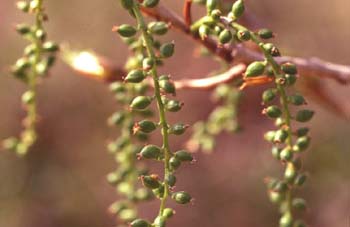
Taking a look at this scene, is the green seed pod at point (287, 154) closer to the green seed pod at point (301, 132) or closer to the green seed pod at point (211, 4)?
the green seed pod at point (301, 132)

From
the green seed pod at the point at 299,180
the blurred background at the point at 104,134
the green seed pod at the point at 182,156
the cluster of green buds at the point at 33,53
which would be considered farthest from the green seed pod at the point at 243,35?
the blurred background at the point at 104,134

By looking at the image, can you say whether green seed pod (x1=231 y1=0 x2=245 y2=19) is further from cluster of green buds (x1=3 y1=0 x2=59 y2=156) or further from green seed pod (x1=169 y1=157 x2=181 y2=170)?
cluster of green buds (x1=3 y1=0 x2=59 y2=156)

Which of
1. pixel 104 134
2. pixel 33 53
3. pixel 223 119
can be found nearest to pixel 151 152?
pixel 33 53

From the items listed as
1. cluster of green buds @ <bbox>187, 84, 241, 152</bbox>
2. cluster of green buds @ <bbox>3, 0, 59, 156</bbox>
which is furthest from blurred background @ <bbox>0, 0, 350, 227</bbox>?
cluster of green buds @ <bbox>3, 0, 59, 156</bbox>

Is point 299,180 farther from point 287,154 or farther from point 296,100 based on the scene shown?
point 296,100

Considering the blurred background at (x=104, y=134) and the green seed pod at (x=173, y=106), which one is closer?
the green seed pod at (x=173, y=106)

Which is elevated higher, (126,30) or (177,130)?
(126,30)

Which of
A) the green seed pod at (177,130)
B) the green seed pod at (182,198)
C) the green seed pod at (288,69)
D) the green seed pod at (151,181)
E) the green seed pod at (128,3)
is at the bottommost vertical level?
the green seed pod at (182,198)

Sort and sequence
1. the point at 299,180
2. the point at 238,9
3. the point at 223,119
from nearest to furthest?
the point at 238,9 → the point at 299,180 → the point at 223,119
